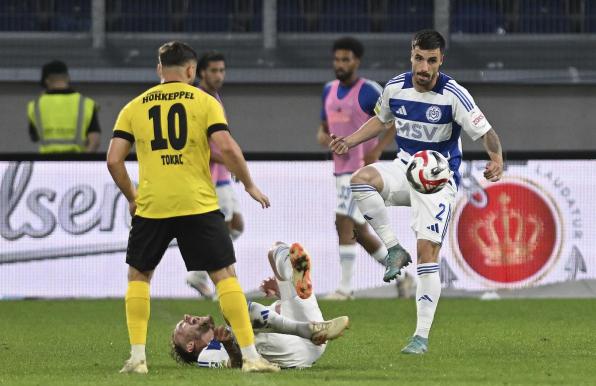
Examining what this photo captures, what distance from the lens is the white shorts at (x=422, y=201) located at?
915 cm

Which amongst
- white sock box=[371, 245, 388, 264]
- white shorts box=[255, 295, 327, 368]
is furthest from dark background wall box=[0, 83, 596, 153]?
white shorts box=[255, 295, 327, 368]

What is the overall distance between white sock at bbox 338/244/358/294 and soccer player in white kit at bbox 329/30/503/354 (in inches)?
165

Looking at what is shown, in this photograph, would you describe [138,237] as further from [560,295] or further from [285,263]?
[560,295]

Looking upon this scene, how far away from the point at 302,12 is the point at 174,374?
1301 cm

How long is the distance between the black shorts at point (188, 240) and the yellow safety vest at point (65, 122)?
739cm

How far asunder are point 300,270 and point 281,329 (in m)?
0.32

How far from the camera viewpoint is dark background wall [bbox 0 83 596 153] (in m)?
19.6

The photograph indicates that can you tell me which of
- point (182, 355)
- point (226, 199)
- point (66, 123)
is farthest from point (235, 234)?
point (182, 355)

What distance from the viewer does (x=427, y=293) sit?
9148 mm

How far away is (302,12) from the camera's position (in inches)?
795

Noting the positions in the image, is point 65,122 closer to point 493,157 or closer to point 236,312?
point 493,157

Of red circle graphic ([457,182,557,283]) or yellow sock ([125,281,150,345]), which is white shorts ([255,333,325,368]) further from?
red circle graphic ([457,182,557,283])

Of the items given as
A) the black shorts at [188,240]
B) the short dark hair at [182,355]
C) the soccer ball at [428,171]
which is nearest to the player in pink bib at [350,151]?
the soccer ball at [428,171]

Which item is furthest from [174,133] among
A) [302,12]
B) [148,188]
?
[302,12]
